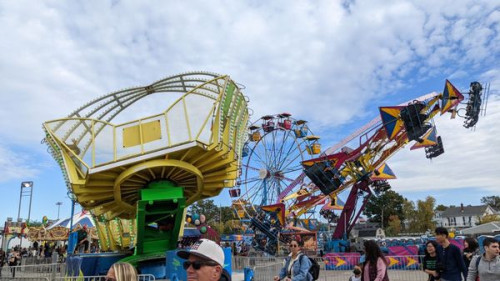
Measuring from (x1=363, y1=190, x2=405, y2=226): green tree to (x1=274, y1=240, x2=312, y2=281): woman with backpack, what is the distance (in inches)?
2748

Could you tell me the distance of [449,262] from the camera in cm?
556

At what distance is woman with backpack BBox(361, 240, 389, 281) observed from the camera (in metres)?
4.95

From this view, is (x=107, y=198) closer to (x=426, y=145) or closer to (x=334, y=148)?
(x=334, y=148)

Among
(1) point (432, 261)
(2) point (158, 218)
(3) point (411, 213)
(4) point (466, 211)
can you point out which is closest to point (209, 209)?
(3) point (411, 213)

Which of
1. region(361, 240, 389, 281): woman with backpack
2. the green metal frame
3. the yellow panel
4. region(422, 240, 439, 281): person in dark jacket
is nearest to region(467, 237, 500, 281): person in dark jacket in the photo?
region(422, 240, 439, 281): person in dark jacket

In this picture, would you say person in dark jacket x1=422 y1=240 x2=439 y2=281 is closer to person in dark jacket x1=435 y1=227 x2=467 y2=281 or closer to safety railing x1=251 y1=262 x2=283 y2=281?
person in dark jacket x1=435 y1=227 x2=467 y2=281

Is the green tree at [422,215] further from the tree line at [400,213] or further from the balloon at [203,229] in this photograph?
the balloon at [203,229]

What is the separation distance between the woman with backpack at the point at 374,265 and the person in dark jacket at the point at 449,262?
44.0 inches

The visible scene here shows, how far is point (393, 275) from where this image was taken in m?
15.3

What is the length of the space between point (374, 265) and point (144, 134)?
302 inches

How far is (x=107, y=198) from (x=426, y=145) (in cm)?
1968

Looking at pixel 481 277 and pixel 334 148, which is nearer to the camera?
pixel 481 277

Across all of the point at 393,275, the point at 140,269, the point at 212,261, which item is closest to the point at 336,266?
the point at 393,275

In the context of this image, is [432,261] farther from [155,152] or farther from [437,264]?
[155,152]
